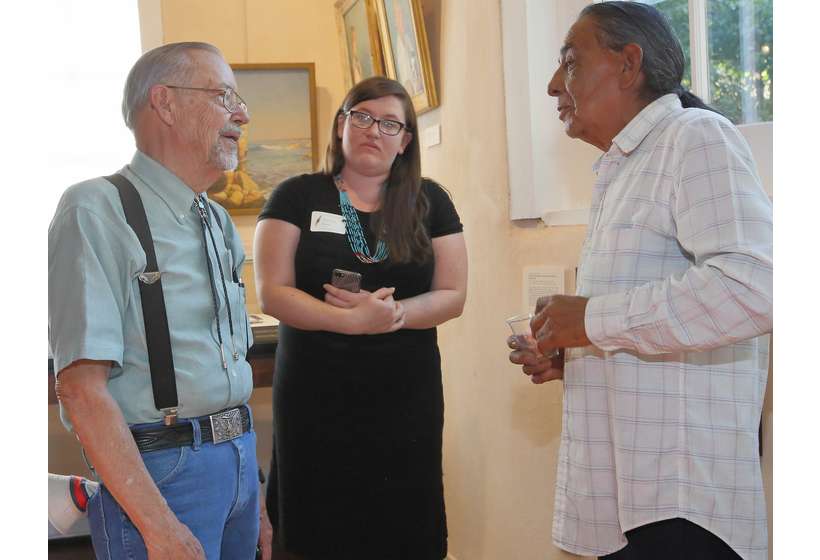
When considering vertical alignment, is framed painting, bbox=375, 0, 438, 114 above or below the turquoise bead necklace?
above

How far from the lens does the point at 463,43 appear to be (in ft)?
12.4

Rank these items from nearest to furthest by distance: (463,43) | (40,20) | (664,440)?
(40,20) → (664,440) → (463,43)

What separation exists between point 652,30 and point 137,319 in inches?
49.2

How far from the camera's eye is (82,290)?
143 centimetres

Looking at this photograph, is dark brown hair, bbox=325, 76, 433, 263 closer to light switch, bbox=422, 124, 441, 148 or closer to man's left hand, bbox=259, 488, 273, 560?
man's left hand, bbox=259, 488, 273, 560

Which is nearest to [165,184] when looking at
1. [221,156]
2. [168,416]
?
[221,156]

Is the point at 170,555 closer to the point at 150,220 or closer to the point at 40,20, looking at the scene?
the point at 150,220

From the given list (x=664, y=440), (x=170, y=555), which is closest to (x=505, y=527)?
(x=664, y=440)

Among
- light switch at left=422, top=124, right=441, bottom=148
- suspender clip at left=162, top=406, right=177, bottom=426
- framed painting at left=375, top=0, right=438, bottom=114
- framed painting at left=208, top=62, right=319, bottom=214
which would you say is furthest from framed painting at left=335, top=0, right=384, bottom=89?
suspender clip at left=162, top=406, right=177, bottom=426

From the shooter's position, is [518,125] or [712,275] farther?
[518,125]

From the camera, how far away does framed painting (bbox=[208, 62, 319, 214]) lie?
5.69 metres

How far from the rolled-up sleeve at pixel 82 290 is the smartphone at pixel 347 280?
1.19 m

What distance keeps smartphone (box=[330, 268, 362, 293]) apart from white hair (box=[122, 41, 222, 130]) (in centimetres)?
100

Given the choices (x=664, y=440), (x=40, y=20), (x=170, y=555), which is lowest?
(x=170, y=555)
